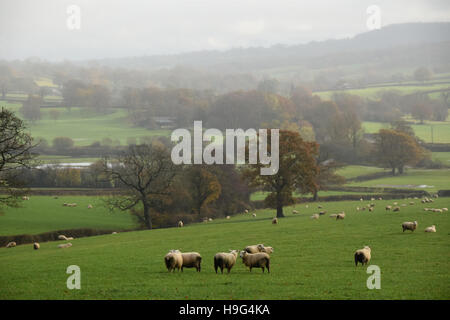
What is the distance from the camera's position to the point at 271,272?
21.4 m

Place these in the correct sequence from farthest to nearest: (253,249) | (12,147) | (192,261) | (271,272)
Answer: (12,147)
(253,249)
(192,261)
(271,272)

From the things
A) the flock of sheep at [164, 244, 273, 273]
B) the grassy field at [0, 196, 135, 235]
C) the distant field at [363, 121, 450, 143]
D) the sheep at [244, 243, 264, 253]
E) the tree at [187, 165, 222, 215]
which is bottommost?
the grassy field at [0, 196, 135, 235]

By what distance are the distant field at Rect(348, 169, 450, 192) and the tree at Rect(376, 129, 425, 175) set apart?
300 cm

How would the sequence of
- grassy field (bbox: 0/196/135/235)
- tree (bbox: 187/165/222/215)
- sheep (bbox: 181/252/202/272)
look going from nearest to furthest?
1. sheep (bbox: 181/252/202/272)
2. grassy field (bbox: 0/196/135/235)
3. tree (bbox: 187/165/222/215)

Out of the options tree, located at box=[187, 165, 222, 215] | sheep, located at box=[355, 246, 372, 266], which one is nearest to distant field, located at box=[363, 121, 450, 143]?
tree, located at box=[187, 165, 222, 215]

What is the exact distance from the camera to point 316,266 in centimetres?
2244

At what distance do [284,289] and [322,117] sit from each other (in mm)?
148750

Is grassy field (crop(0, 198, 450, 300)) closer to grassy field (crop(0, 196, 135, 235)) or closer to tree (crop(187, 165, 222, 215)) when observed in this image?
grassy field (crop(0, 196, 135, 235))

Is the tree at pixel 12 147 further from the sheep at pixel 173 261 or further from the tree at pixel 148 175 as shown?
the sheep at pixel 173 261

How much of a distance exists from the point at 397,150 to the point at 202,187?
46052 mm

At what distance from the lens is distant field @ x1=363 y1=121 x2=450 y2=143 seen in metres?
125

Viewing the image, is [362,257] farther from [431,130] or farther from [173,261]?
[431,130]

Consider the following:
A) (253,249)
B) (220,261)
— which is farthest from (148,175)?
(220,261)
